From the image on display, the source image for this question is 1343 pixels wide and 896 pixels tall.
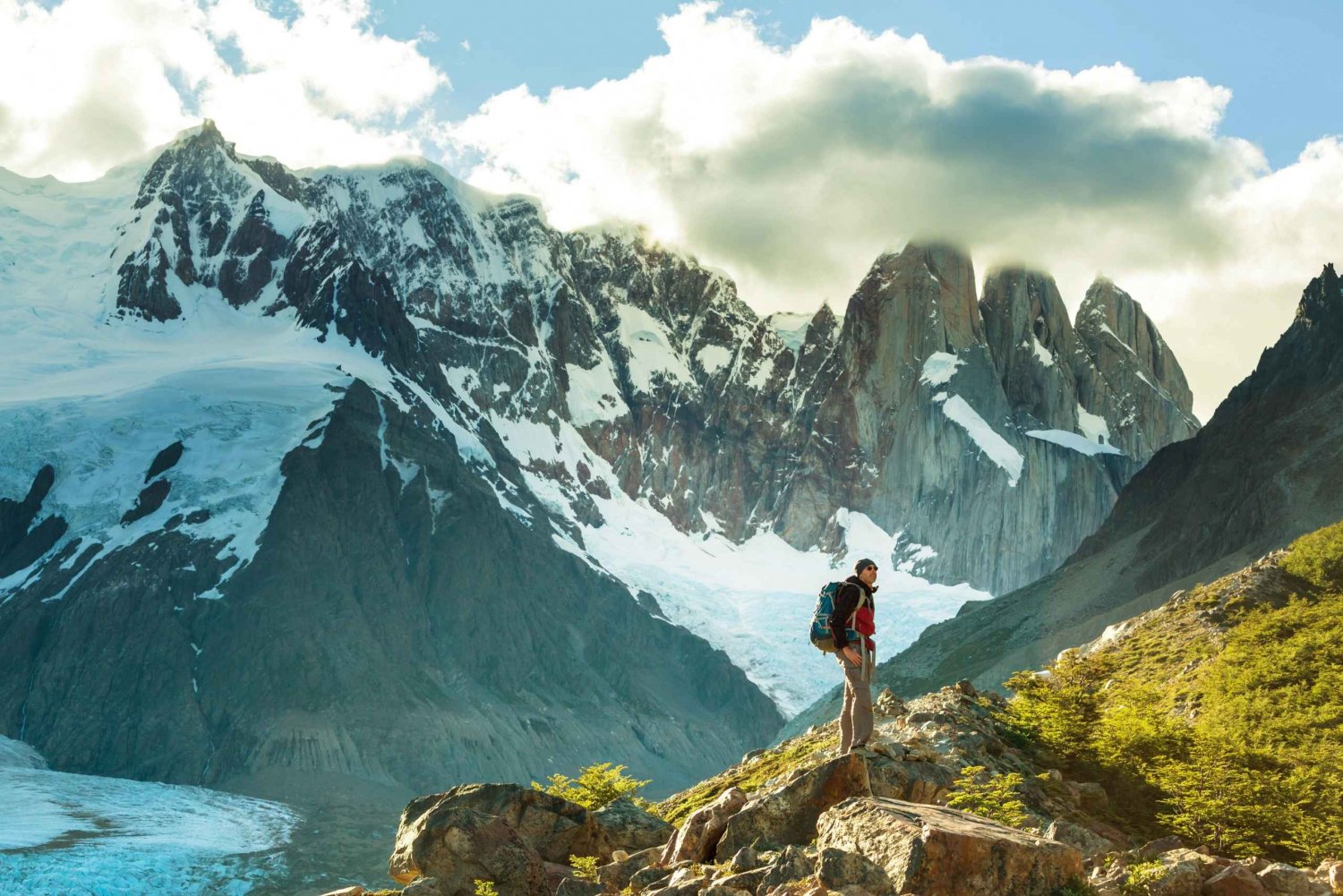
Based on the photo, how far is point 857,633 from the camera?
74.7 feet

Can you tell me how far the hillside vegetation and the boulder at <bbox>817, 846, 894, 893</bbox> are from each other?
1041cm

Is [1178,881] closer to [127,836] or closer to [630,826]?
[630,826]

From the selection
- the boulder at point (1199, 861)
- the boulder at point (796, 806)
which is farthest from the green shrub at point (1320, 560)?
the boulder at point (796, 806)

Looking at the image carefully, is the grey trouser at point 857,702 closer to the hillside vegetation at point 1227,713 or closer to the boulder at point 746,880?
the boulder at point 746,880

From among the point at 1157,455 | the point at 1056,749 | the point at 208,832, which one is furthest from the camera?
the point at 1157,455

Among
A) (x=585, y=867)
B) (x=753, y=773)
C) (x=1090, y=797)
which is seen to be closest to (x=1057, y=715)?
(x=1090, y=797)

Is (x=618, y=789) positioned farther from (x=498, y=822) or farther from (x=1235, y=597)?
(x=1235, y=597)

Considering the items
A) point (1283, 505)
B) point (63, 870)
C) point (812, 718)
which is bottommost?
point (63, 870)

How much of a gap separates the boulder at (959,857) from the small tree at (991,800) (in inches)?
137

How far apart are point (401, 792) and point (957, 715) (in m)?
171

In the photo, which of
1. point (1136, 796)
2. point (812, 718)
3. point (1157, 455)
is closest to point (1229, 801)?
point (1136, 796)

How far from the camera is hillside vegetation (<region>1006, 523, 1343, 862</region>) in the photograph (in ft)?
84.7

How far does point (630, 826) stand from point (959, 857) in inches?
408

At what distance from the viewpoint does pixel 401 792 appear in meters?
192
